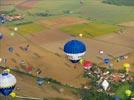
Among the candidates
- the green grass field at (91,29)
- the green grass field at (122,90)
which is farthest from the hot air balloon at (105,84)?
the green grass field at (91,29)

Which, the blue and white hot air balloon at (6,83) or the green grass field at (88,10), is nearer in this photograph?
the blue and white hot air balloon at (6,83)

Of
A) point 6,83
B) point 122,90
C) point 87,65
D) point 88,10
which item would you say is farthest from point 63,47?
point 88,10

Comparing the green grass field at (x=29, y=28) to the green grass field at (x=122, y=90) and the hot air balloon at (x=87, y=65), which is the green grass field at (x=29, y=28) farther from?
the green grass field at (x=122, y=90)

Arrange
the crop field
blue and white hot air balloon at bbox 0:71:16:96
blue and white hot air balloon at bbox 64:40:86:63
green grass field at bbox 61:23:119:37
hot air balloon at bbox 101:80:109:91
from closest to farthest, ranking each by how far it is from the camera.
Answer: blue and white hot air balloon at bbox 0:71:16:96
hot air balloon at bbox 101:80:109:91
the crop field
blue and white hot air balloon at bbox 64:40:86:63
green grass field at bbox 61:23:119:37

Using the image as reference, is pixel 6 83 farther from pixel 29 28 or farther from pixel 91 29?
pixel 91 29

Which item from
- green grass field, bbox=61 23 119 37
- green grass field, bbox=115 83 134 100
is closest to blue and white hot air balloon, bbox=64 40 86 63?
green grass field, bbox=115 83 134 100

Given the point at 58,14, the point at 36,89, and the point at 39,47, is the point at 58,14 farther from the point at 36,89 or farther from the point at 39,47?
the point at 36,89

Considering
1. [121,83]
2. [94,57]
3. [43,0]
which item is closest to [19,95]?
[121,83]

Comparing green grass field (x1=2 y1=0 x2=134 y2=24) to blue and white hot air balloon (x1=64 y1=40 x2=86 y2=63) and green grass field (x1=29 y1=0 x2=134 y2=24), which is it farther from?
blue and white hot air balloon (x1=64 y1=40 x2=86 y2=63)
